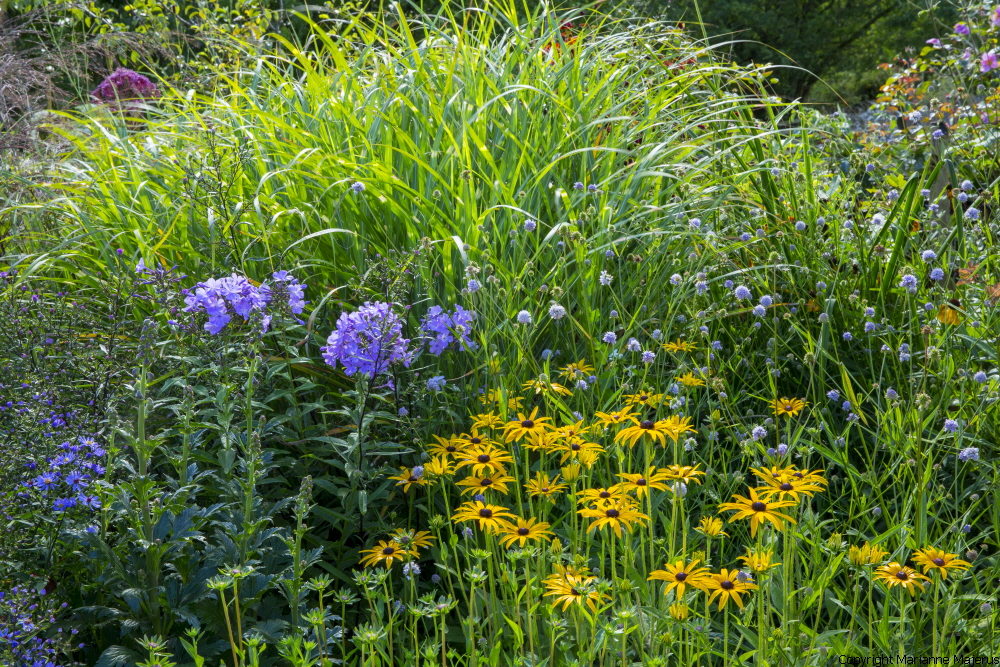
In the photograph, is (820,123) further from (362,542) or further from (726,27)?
(726,27)

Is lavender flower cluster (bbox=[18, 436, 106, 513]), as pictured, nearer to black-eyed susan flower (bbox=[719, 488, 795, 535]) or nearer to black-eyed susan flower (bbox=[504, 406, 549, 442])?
black-eyed susan flower (bbox=[504, 406, 549, 442])

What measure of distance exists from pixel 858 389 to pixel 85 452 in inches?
98.3

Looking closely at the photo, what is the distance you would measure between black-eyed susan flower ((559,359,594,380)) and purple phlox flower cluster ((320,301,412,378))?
515mm

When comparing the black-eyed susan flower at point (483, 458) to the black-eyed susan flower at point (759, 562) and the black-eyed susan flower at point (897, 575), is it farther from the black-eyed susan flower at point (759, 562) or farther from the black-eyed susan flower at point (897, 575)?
the black-eyed susan flower at point (897, 575)

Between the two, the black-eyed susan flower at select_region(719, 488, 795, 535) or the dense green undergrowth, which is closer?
the black-eyed susan flower at select_region(719, 488, 795, 535)

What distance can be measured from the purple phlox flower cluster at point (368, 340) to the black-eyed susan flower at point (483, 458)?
13.3 inches

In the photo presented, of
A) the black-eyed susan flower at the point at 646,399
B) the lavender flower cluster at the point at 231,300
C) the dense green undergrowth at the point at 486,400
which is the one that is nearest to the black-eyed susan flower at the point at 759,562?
the dense green undergrowth at the point at 486,400

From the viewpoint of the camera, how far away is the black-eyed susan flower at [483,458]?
6.20 ft

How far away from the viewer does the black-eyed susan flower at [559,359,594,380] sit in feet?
7.75

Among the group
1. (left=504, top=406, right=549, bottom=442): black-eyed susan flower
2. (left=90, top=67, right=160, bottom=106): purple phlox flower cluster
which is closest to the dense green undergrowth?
(left=504, top=406, right=549, bottom=442): black-eyed susan flower

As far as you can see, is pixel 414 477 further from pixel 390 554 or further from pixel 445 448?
pixel 390 554

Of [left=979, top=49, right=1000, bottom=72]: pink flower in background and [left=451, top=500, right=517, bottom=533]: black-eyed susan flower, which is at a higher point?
[left=979, top=49, right=1000, bottom=72]: pink flower in background

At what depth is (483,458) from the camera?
1.91 metres

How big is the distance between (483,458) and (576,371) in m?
0.55
